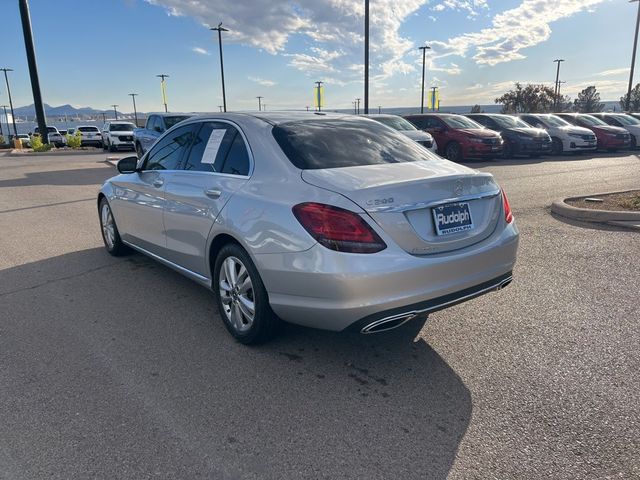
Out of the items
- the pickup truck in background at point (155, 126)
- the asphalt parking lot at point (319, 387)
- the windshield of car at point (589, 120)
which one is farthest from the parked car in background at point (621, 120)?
the asphalt parking lot at point (319, 387)

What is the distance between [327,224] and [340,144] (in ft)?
3.50

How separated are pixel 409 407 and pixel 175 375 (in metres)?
1.49

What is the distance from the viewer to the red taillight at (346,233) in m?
2.84

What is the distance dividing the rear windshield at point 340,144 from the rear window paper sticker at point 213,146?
0.57 m

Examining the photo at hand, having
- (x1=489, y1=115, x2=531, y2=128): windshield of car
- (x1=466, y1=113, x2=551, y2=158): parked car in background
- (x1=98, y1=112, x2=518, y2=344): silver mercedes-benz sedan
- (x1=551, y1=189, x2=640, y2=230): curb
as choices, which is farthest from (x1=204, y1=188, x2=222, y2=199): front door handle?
(x1=489, y1=115, x2=531, y2=128): windshield of car

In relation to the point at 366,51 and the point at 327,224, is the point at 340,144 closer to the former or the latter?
the point at 327,224

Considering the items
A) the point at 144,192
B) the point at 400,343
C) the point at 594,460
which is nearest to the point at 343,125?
the point at 400,343

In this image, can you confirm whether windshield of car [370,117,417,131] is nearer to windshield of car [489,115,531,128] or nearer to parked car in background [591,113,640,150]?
windshield of car [489,115,531,128]

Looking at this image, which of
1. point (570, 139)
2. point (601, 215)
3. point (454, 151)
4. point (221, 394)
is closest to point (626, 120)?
point (570, 139)

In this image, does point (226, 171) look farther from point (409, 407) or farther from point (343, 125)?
point (409, 407)

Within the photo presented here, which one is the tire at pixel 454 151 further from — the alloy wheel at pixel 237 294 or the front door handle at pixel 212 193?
the alloy wheel at pixel 237 294

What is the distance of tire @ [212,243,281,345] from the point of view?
333 centimetres

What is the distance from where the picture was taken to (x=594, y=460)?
2326 millimetres

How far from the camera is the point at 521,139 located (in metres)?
17.9
